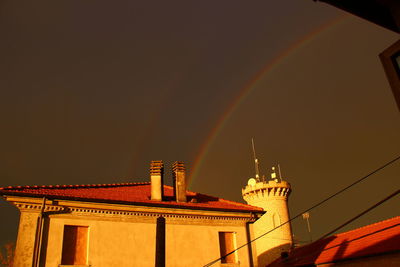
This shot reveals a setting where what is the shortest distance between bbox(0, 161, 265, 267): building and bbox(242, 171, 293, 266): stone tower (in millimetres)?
22387

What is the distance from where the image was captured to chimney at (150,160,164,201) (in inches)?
708

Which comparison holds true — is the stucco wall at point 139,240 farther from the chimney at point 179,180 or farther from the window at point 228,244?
the chimney at point 179,180

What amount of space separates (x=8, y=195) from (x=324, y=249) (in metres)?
15.5

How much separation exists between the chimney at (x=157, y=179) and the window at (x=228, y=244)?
406 centimetres

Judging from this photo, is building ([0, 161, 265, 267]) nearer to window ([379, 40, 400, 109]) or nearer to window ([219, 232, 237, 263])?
window ([219, 232, 237, 263])

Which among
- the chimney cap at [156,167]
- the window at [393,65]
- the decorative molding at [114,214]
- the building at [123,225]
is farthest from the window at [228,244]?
the window at [393,65]

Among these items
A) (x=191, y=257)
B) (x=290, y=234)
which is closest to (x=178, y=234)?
(x=191, y=257)

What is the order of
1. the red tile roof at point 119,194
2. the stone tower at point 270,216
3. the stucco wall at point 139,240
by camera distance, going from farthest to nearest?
the stone tower at point 270,216 < the red tile roof at point 119,194 < the stucco wall at point 139,240

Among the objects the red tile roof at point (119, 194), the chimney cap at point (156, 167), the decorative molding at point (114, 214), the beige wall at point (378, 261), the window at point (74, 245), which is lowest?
the beige wall at point (378, 261)

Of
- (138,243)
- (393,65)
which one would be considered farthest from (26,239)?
(393,65)

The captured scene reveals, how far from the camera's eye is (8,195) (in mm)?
13969

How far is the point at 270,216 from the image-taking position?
42656mm

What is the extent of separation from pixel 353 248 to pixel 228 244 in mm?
6274

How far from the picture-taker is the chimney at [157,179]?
18.0 metres
